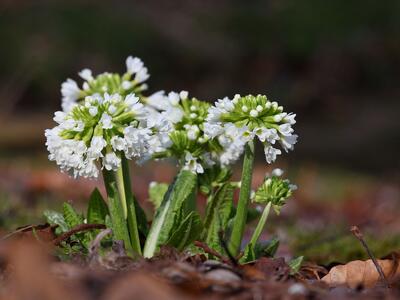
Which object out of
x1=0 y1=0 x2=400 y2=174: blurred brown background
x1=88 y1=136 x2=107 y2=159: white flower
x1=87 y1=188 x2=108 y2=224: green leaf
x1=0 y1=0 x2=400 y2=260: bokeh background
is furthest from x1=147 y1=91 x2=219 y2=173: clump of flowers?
x1=0 y1=0 x2=400 y2=174: blurred brown background

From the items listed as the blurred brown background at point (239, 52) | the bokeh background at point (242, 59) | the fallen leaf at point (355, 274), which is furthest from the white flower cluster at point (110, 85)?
the blurred brown background at point (239, 52)

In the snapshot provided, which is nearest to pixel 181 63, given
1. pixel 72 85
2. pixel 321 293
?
pixel 72 85

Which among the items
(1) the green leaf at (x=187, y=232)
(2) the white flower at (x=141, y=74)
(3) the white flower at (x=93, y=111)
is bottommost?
(1) the green leaf at (x=187, y=232)

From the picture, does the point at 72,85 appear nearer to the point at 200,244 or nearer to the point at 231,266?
the point at 200,244

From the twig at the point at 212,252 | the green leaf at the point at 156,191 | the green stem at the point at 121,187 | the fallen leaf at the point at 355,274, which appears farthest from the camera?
the green leaf at the point at 156,191

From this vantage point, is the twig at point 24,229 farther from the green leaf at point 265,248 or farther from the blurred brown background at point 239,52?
the blurred brown background at point 239,52

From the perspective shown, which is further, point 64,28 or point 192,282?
point 64,28
